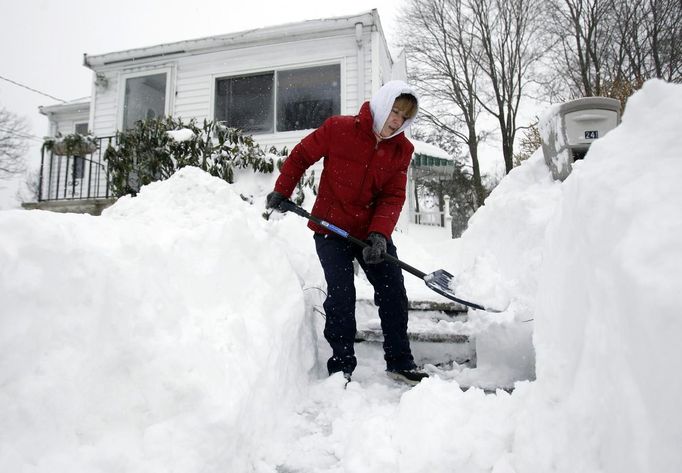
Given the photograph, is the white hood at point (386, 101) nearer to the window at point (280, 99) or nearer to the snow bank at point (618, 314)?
the snow bank at point (618, 314)

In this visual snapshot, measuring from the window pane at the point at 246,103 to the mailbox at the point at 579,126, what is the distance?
5374 mm

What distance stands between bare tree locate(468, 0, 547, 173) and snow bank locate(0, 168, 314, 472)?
11.0 metres

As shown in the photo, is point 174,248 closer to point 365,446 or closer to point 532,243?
point 365,446

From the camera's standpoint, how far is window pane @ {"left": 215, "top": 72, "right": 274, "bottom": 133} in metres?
7.78

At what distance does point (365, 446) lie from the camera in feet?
5.32

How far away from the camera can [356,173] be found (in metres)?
2.58

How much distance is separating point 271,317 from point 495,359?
1.43 metres

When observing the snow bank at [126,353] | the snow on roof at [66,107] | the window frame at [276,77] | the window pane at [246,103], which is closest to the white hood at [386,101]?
the snow bank at [126,353]

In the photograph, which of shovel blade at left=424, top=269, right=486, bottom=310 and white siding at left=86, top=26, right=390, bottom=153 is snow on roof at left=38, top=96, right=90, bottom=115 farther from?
shovel blade at left=424, top=269, right=486, bottom=310

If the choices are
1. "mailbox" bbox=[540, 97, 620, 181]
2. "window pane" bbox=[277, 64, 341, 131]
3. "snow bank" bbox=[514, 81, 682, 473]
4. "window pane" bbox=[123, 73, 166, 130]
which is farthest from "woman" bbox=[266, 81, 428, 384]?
"window pane" bbox=[123, 73, 166, 130]

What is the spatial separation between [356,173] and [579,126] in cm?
227

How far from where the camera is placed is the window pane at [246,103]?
25.5 feet

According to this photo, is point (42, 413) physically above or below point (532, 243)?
below

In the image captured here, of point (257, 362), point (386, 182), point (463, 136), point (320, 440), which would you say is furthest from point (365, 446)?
point (463, 136)
